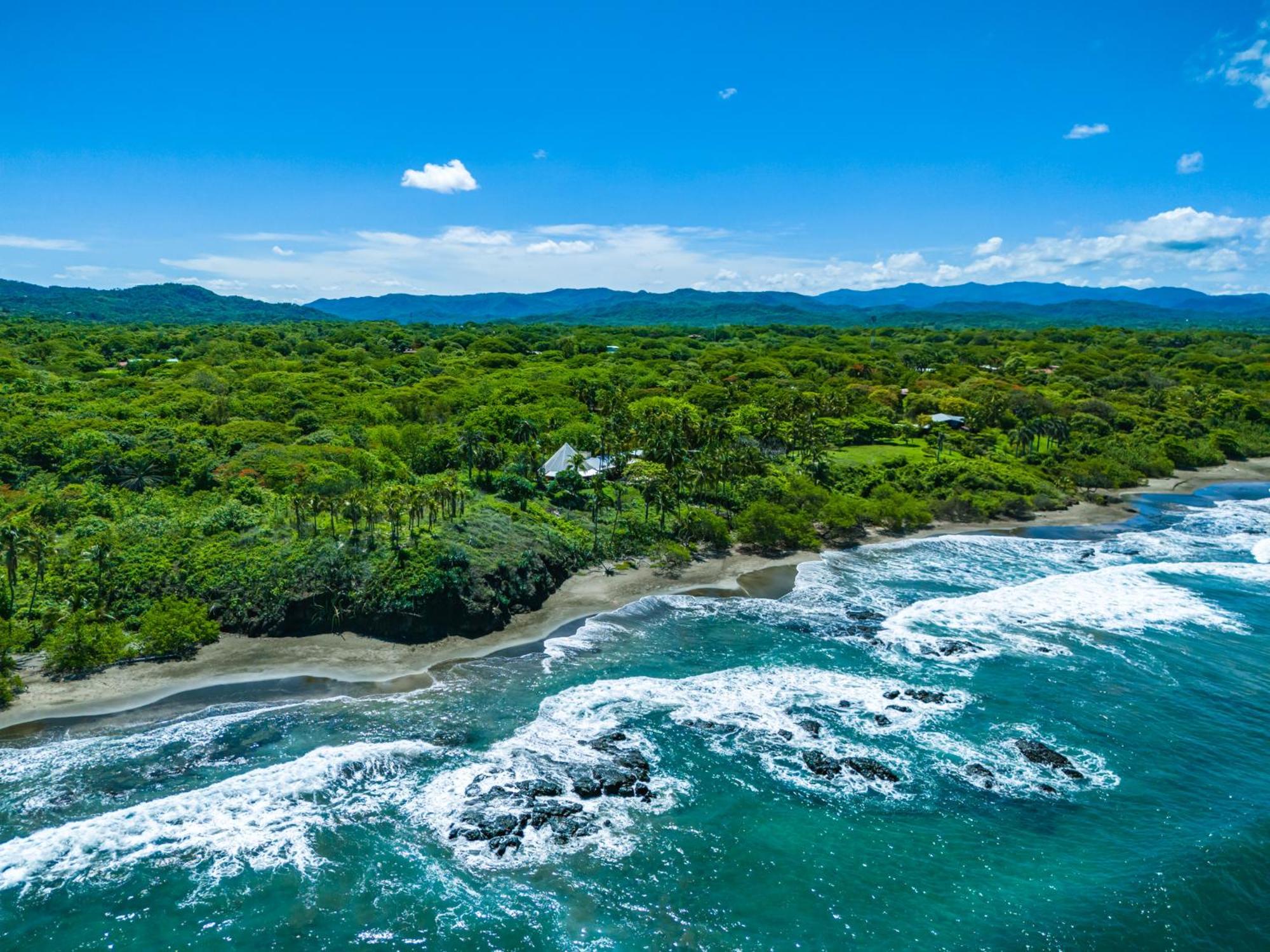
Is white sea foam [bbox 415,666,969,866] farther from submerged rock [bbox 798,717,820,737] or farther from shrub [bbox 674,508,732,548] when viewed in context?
shrub [bbox 674,508,732,548]

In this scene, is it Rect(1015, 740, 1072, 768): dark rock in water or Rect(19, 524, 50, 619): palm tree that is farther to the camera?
Rect(19, 524, 50, 619): palm tree

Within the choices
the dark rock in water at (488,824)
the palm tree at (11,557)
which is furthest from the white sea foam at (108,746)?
the dark rock in water at (488,824)

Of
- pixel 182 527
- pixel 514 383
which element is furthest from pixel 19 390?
pixel 182 527

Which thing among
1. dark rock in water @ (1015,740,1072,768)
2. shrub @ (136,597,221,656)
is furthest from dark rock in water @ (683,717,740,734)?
shrub @ (136,597,221,656)

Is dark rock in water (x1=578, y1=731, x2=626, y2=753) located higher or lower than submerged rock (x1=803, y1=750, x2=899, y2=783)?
higher

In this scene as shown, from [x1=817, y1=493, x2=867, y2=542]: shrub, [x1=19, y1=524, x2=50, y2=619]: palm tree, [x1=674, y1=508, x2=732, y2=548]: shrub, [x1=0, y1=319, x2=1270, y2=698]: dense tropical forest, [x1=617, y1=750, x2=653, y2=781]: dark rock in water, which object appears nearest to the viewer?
[x1=617, y1=750, x2=653, y2=781]: dark rock in water

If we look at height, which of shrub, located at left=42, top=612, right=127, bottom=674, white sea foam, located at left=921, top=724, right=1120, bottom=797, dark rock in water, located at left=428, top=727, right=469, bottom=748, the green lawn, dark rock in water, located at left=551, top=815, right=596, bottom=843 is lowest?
white sea foam, located at left=921, top=724, right=1120, bottom=797

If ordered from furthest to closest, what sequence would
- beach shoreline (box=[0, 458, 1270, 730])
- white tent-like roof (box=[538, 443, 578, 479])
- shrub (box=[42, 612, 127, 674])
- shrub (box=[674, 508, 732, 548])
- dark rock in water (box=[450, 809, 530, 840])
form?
1. white tent-like roof (box=[538, 443, 578, 479])
2. shrub (box=[674, 508, 732, 548])
3. shrub (box=[42, 612, 127, 674])
4. beach shoreline (box=[0, 458, 1270, 730])
5. dark rock in water (box=[450, 809, 530, 840])
